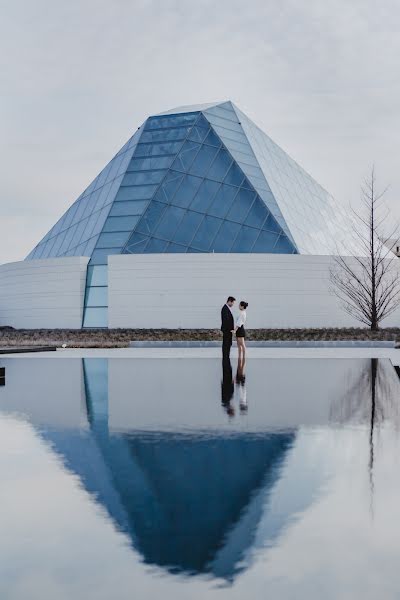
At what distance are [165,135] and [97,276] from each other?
10239 mm

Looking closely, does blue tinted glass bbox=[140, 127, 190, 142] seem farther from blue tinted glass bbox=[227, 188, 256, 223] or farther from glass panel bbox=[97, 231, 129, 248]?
glass panel bbox=[97, 231, 129, 248]

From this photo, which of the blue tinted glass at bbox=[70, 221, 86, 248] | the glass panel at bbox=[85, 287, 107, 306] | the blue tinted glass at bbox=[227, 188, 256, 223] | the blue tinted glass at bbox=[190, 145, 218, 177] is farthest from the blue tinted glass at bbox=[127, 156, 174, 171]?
the glass panel at bbox=[85, 287, 107, 306]

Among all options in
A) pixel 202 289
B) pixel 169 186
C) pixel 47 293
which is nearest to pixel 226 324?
pixel 202 289

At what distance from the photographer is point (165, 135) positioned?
44.2 metres

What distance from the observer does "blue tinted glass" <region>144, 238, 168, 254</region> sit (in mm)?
38531

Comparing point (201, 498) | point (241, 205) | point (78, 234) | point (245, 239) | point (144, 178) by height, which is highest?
point (144, 178)

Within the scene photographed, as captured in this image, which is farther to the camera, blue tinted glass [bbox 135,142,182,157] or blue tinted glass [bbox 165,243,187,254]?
blue tinted glass [bbox 135,142,182,157]

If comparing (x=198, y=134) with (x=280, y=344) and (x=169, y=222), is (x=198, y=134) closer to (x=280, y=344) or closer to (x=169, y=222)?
(x=169, y=222)

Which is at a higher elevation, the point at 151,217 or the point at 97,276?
the point at 151,217

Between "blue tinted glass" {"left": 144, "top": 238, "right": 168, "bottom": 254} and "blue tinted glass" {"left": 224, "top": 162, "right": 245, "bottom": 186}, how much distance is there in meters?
5.30

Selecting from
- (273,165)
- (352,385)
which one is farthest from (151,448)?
(273,165)

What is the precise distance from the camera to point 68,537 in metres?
4.72

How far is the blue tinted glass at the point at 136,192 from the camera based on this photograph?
1601 inches

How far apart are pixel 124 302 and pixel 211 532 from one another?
3282 cm
